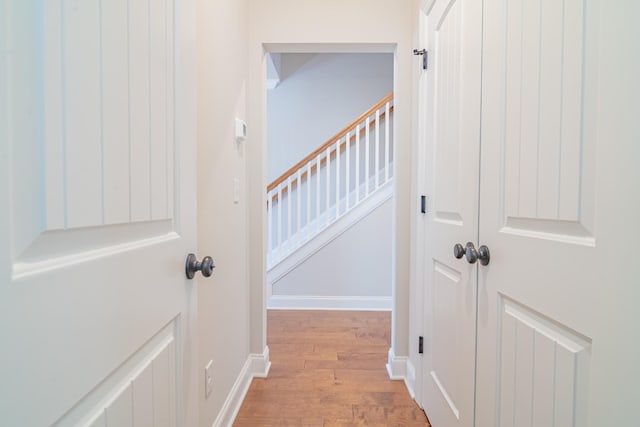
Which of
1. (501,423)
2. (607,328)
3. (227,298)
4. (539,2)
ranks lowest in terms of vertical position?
(501,423)

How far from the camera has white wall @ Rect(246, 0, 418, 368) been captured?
80.0 inches

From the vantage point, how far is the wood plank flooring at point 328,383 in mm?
1721

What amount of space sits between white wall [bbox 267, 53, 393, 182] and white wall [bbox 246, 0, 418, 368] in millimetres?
2492

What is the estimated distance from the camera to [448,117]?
1455 mm

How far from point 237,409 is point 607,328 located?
1689 mm

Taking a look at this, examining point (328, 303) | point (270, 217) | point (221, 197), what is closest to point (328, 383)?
point (221, 197)

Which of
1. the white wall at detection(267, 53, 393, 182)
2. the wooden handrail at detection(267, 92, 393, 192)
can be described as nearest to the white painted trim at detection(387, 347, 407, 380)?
the wooden handrail at detection(267, 92, 393, 192)

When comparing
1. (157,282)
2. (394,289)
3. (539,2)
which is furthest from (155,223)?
(394,289)

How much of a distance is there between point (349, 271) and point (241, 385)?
180cm

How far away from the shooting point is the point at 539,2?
2.73 feet

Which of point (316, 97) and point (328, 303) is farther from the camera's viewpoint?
point (316, 97)

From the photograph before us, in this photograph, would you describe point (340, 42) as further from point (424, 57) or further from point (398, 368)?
point (398, 368)

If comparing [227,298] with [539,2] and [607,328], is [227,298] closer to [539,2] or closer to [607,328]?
[607,328]

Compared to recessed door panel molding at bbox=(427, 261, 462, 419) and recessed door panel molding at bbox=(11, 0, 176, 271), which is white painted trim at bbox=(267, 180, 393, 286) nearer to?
recessed door panel molding at bbox=(427, 261, 462, 419)
